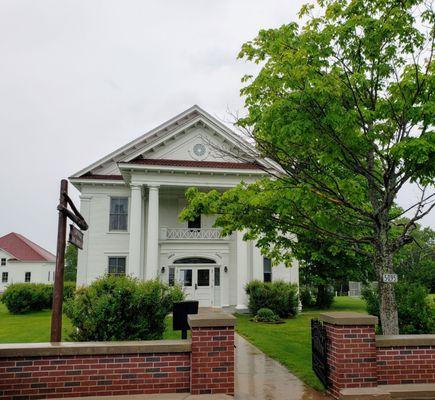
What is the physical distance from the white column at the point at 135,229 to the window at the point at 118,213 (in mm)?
2351

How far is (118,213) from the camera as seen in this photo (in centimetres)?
2367

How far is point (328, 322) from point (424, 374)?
1.75 m

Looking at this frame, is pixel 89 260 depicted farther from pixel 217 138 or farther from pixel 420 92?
pixel 420 92

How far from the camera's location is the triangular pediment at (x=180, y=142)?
22.3m

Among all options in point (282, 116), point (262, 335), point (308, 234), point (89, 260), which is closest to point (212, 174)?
point (89, 260)

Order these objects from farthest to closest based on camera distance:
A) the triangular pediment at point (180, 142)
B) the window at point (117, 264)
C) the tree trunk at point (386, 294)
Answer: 1. the window at point (117, 264)
2. the triangular pediment at point (180, 142)
3. the tree trunk at point (386, 294)

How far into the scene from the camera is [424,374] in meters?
6.71

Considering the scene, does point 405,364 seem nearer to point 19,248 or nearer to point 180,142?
point 180,142

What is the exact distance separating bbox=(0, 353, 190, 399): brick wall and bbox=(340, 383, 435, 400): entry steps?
247 cm

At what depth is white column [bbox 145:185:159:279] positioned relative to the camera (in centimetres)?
2108

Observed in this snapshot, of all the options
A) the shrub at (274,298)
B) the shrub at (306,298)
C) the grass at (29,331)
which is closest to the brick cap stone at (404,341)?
the grass at (29,331)

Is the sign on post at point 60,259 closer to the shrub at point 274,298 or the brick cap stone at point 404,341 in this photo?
A: the brick cap stone at point 404,341

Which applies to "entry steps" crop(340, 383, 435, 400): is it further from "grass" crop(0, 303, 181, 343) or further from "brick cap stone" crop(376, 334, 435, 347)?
"grass" crop(0, 303, 181, 343)

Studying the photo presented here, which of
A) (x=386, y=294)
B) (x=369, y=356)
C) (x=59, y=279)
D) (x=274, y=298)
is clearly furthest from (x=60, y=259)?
(x=274, y=298)
